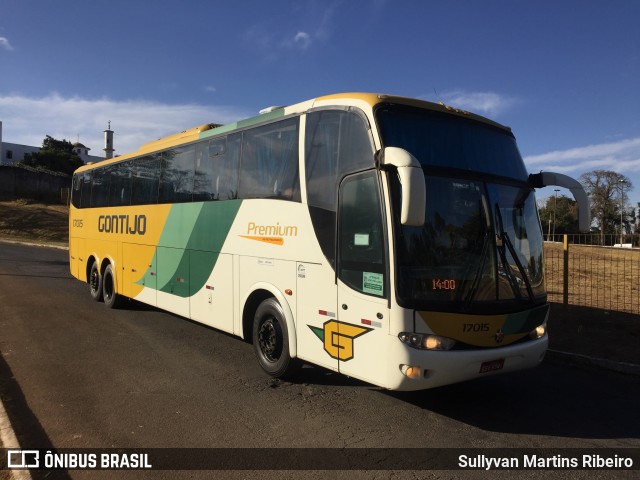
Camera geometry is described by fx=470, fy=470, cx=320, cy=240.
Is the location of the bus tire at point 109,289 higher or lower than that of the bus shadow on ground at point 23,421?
higher

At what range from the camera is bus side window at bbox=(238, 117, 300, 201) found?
586cm

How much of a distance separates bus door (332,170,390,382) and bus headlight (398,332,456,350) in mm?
198

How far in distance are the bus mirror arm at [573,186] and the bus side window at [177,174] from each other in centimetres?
536

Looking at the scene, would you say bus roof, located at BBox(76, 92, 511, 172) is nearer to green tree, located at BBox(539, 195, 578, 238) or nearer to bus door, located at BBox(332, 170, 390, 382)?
bus door, located at BBox(332, 170, 390, 382)

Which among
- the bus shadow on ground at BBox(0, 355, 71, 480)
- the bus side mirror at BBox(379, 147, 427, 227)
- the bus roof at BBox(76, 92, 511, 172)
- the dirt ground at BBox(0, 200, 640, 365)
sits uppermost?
the bus roof at BBox(76, 92, 511, 172)

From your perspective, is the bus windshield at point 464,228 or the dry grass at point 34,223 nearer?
the bus windshield at point 464,228

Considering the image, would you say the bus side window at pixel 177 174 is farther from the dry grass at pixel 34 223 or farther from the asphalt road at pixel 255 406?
the dry grass at pixel 34 223

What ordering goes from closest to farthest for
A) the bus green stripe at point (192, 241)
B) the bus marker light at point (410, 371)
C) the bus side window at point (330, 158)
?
the bus marker light at point (410, 371) → the bus side window at point (330, 158) → the bus green stripe at point (192, 241)

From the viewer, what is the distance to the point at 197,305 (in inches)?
306

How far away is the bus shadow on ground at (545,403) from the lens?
4.74m

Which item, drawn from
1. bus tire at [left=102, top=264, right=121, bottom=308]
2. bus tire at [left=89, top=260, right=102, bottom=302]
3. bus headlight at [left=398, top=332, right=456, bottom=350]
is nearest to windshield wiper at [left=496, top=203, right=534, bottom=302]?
bus headlight at [left=398, top=332, right=456, bottom=350]

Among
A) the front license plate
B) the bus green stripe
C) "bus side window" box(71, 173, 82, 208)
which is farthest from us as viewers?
"bus side window" box(71, 173, 82, 208)

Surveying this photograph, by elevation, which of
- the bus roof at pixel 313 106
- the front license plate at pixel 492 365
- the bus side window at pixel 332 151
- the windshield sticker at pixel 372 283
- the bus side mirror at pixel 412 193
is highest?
the bus roof at pixel 313 106

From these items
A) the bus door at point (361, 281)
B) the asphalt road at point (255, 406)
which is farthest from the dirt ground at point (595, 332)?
the bus door at point (361, 281)
